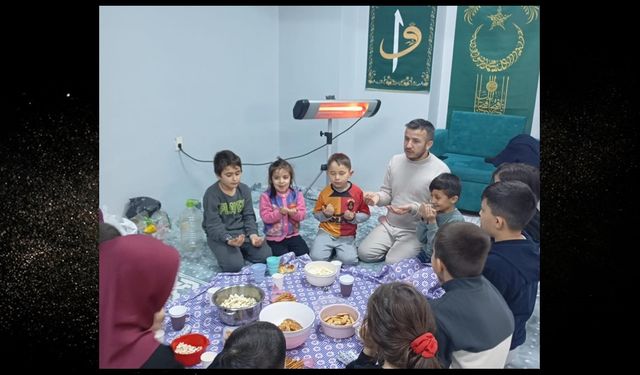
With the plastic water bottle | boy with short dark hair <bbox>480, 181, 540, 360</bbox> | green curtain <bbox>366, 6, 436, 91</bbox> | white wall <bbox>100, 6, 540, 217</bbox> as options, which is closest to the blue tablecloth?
boy with short dark hair <bbox>480, 181, 540, 360</bbox>

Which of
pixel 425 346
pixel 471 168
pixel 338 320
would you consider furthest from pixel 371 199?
pixel 425 346

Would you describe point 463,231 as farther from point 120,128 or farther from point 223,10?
point 223,10

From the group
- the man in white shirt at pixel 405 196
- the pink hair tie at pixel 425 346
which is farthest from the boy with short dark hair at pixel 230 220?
the pink hair tie at pixel 425 346

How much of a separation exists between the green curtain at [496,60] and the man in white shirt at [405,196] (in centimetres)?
127

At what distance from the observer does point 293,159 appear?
357 centimetres

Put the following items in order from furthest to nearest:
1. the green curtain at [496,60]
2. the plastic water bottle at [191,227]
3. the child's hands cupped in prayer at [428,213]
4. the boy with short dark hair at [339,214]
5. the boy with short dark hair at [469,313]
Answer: the green curtain at [496,60]
the plastic water bottle at [191,227]
the boy with short dark hair at [339,214]
the child's hands cupped in prayer at [428,213]
the boy with short dark hair at [469,313]

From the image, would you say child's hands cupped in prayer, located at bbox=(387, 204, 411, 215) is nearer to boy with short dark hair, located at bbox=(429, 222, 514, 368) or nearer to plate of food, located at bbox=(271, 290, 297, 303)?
plate of food, located at bbox=(271, 290, 297, 303)

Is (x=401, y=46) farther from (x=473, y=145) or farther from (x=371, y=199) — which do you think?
(x=371, y=199)

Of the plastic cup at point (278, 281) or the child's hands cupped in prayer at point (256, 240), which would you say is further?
the child's hands cupped in prayer at point (256, 240)

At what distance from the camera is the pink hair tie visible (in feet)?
2.98

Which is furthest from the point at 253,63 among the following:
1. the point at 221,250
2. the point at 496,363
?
the point at 496,363

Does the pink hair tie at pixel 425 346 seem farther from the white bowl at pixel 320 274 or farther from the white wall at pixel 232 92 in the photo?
the white wall at pixel 232 92

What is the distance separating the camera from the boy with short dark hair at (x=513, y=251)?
1281 mm
